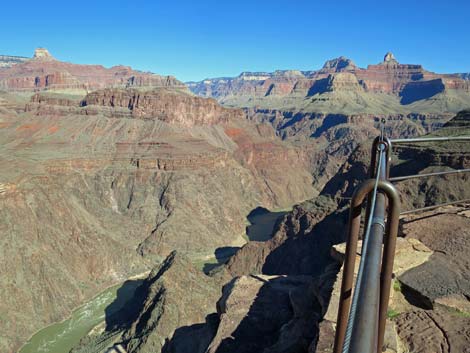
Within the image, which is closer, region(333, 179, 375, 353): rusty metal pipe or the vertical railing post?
the vertical railing post

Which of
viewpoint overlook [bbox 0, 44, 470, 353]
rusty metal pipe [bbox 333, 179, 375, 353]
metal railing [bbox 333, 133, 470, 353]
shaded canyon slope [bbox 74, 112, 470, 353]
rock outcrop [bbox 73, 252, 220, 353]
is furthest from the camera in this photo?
rock outcrop [bbox 73, 252, 220, 353]

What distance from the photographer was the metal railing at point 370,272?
2094 millimetres

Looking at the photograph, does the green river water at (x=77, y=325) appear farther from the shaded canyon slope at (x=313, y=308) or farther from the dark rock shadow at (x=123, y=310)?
the shaded canyon slope at (x=313, y=308)

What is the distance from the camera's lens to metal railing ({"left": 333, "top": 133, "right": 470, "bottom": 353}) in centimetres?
209

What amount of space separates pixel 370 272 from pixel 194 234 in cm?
6555

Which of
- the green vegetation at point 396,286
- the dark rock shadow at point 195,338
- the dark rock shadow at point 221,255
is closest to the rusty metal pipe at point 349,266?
the green vegetation at point 396,286

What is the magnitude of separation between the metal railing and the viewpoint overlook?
135 millimetres

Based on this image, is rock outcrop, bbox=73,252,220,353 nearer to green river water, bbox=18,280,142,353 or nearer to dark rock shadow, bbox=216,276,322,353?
green river water, bbox=18,280,142,353

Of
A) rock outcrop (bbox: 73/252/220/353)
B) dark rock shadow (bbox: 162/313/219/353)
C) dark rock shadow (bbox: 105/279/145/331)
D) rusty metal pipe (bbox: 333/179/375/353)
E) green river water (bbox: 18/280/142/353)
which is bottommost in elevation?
green river water (bbox: 18/280/142/353)

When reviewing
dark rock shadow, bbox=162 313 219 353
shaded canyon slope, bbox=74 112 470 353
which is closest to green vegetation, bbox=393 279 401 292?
shaded canyon slope, bbox=74 112 470 353

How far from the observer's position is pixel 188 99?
107 m

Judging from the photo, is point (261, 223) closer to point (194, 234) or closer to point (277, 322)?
point (194, 234)

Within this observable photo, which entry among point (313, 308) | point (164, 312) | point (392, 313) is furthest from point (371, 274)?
point (164, 312)

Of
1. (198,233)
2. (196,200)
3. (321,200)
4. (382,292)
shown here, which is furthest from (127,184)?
(382,292)
